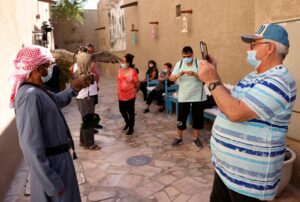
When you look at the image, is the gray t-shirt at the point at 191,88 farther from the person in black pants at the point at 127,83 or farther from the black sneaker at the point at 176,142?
the person in black pants at the point at 127,83

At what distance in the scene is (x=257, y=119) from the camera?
70.6 inches

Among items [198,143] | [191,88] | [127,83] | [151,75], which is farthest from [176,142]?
[151,75]

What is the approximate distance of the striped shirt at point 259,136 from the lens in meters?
1.72

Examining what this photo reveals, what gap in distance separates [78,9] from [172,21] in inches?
497

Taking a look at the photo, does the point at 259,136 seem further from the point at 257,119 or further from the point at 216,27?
the point at 216,27

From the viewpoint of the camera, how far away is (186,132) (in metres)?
6.10

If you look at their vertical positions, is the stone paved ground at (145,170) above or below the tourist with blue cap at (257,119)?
below

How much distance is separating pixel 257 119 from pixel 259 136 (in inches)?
4.6

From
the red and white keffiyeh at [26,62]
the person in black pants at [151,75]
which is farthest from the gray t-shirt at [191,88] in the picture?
the person in black pants at [151,75]

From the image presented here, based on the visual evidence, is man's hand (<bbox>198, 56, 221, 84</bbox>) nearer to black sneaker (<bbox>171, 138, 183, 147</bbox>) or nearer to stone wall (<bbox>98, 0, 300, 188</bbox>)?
stone wall (<bbox>98, 0, 300, 188</bbox>)

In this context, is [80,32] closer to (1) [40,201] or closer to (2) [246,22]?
(2) [246,22]

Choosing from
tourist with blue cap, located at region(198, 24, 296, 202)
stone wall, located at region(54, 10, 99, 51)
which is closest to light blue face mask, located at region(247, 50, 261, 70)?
tourist with blue cap, located at region(198, 24, 296, 202)

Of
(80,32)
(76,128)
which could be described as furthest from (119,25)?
(76,128)

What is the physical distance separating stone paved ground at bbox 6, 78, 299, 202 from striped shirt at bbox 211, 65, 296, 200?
67.7 inches
